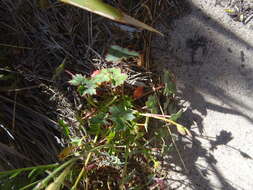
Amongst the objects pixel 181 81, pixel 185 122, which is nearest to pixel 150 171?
pixel 185 122

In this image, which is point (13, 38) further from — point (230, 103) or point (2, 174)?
point (230, 103)

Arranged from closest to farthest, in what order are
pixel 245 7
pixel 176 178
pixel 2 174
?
1. pixel 2 174
2. pixel 245 7
3. pixel 176 178

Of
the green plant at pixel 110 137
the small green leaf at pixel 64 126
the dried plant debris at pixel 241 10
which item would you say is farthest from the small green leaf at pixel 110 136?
the dried plant debris at pixel 241 10

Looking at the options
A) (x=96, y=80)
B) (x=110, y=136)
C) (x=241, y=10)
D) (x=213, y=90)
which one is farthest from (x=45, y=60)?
(x=241, y=10)

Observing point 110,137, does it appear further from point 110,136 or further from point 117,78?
point 117,78

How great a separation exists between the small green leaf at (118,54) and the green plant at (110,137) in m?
0.05

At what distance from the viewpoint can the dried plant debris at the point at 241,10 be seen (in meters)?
1.19

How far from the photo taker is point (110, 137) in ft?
3.74

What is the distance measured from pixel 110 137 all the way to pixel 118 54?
30 centimetres

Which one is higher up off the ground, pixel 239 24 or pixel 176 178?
pixel 239 24

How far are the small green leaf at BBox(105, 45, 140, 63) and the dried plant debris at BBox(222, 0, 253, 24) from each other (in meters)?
0.40

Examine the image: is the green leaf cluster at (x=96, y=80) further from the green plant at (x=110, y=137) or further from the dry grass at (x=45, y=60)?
the dry grass at (x=45, y=60)

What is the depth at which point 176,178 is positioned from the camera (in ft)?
4.26

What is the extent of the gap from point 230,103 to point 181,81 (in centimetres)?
20
